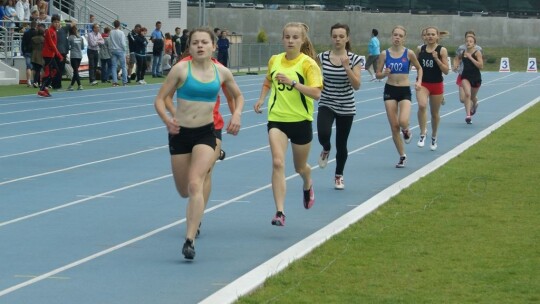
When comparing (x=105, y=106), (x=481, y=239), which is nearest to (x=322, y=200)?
(x=481, y=239)

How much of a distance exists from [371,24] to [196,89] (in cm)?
6411

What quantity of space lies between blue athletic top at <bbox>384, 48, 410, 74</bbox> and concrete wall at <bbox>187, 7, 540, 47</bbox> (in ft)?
181

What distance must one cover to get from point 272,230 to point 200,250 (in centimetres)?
119

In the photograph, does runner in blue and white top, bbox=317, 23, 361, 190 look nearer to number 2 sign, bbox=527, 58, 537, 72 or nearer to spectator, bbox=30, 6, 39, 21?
spectator, bbox=30, 6, 39, 21

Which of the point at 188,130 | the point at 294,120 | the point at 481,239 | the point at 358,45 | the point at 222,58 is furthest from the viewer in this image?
the point at 358,45

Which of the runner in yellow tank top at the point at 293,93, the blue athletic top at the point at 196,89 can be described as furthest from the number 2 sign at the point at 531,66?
the blue athletic top at the point at 196,89

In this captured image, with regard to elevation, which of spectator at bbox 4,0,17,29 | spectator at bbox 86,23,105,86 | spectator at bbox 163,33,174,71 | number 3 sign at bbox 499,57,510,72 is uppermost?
spectator at bbox 4,0,17,29

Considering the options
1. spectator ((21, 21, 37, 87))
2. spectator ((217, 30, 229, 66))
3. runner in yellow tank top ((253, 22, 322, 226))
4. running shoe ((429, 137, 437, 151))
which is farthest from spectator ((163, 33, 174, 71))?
runner in yellow tank top ((253, 22, 322, 226))

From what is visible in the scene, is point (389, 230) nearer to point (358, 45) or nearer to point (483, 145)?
point (483, 145)

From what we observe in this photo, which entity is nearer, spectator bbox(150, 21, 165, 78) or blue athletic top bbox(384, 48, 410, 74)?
Result: blue athletic top bbox(384, 48, 410, 74)

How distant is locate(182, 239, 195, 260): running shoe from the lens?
9391 mm

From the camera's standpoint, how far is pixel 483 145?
19.6m

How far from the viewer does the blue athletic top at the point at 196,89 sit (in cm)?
983

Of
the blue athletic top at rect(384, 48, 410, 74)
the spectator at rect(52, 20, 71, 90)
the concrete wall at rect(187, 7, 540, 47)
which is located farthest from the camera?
the concrete wall at rect(187, 7, 540, 47)
